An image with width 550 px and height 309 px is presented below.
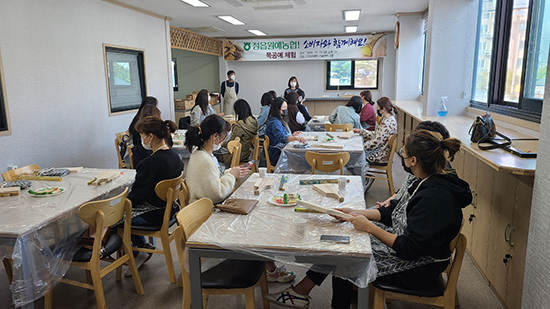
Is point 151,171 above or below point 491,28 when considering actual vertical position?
below

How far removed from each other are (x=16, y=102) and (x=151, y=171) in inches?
91.5

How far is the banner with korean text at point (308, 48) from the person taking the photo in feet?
32.3

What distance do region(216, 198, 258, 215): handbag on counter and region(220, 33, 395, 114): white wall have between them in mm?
8684

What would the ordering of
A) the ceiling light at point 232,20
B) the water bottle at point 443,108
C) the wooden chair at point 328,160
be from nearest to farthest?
the wooden chair at point 328,160 → the water bottle at point 443,108 → the ceiling light at point 232,20

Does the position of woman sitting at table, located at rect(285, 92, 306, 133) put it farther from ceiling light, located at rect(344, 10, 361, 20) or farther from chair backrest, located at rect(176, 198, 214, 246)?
chair backrest, located at rect(176, 198, 214, 246)

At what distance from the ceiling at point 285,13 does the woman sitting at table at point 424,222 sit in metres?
4.45

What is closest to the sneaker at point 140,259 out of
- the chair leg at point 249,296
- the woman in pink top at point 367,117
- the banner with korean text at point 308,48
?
the chair leg at point 249,296

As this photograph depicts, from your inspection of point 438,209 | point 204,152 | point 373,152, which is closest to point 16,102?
point 204,152

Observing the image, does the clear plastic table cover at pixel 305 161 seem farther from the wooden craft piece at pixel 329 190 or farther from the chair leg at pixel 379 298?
the chair leg at pixel 379 298

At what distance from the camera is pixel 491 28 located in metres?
4.28

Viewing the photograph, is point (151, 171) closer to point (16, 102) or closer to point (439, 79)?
point (16, 102)

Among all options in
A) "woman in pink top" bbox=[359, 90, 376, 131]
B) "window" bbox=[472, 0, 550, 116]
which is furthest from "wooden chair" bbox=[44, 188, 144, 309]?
"woman in pink top" bbox=[359, 90, 376, 131]

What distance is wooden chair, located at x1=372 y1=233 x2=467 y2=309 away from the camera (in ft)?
5.43

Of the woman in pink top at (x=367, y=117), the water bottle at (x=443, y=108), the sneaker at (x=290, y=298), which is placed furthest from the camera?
the woman in pink top at (x=367, y=117)
